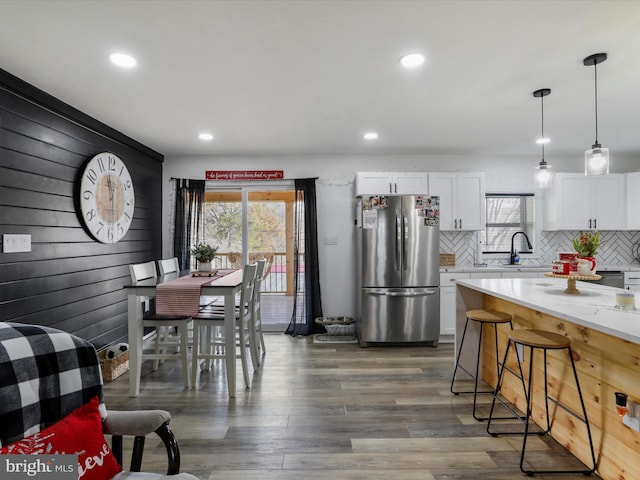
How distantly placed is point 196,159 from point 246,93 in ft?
8.01

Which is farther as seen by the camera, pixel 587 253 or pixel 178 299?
pixel 178 299

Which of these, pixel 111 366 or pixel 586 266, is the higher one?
pixel 586 266

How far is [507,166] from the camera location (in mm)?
5184

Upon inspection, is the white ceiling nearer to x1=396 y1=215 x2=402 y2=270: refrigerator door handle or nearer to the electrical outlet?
x1=396 y1=215 x2=402 y2=270: refrigerator door handle

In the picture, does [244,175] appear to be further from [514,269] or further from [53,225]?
[514,269]

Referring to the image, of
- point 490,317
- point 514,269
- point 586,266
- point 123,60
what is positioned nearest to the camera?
point 123,60

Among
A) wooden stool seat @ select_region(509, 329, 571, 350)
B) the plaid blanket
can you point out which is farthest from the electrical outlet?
the plaid blanket

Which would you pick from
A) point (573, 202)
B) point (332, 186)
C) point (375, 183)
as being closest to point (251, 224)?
point (332, 186)

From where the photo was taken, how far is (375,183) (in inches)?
188

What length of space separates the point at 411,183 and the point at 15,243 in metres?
4.09

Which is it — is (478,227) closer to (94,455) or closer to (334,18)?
(334,18)

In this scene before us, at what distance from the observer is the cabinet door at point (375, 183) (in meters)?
4.76

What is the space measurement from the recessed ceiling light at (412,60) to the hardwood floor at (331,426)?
245cm

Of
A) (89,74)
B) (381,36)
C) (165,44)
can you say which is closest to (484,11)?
(381,36)
